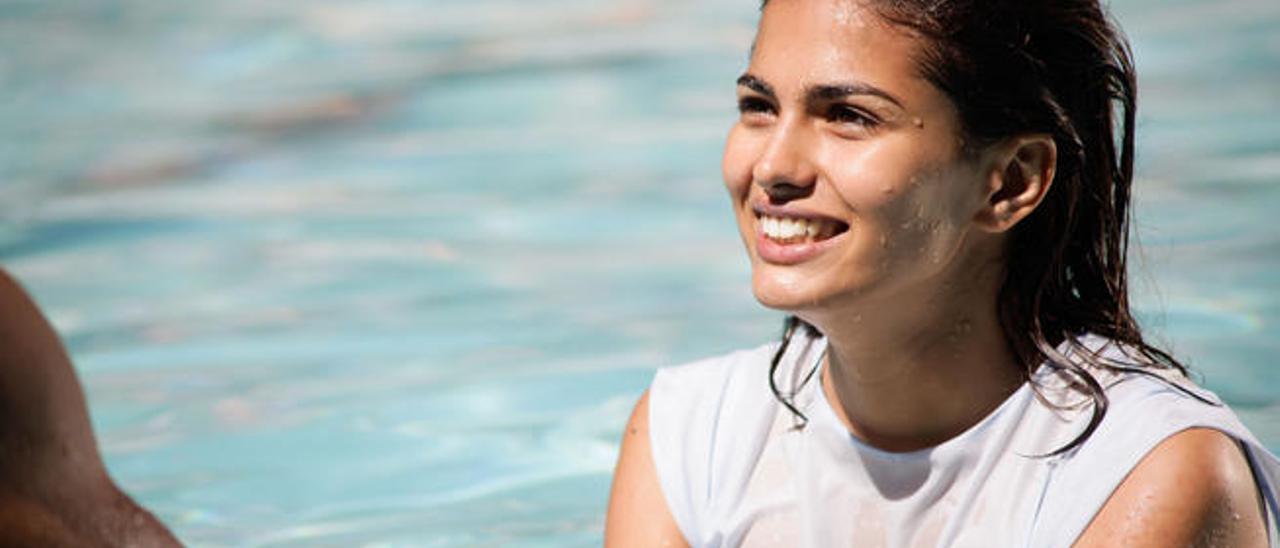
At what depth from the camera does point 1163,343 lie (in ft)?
15.1

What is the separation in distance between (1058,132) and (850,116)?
0.28 meters

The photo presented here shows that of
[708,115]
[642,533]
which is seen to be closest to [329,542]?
[642,533]

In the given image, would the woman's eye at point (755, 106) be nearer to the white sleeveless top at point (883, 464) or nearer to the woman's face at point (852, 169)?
the woman's face at point (852, 169)

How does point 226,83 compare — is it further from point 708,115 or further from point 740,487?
point 740,487

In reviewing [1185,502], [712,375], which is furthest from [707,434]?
[1185,502]

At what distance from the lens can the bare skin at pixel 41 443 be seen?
8.05 ft

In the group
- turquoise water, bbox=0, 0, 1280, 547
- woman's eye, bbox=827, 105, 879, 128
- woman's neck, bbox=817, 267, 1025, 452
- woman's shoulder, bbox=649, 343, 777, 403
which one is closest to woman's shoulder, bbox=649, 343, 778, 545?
woman's shoulder, bbox=649, 343, 777, 403

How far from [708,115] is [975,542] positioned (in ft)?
15.2

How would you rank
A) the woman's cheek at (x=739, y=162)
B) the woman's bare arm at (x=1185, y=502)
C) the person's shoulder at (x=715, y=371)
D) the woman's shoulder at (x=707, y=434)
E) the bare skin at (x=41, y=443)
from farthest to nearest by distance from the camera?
the person's shoulder at (x=715, y=371)
the woman's shoulder at (x=707, y=434)
the woman's cheek at (x=739, y=162)
the woman's bare arm at (x=1185, y=502)
the bare skin at (x=41, y=443)

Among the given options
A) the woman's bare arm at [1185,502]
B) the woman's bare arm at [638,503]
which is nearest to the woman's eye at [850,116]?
the woman's bare arm at [1185,502]

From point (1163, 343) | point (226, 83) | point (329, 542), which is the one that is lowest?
point (1163, 343)

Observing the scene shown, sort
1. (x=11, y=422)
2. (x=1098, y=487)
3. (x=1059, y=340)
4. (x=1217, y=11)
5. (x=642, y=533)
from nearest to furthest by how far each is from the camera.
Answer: (x=11, y=422)
(x=1098, y=487)
(x=1059, y=340)
(x=642, y=533)
(x=1217, y=11)

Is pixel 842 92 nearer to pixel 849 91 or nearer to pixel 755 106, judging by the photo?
pixel 849 91

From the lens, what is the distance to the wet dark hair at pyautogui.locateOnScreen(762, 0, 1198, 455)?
2703 mm
